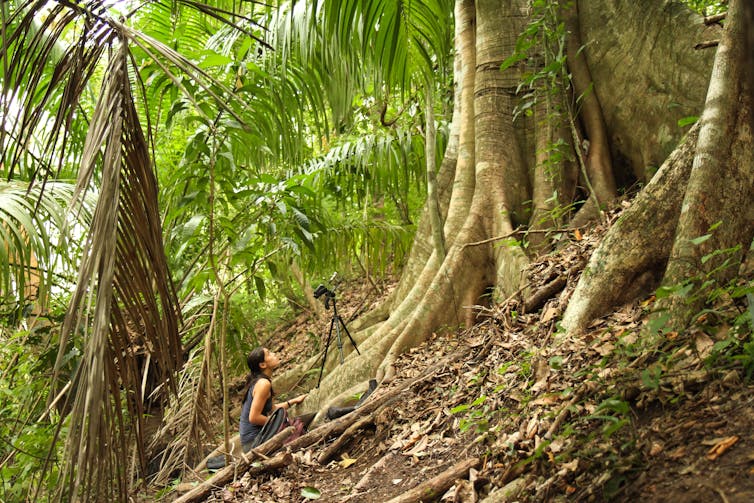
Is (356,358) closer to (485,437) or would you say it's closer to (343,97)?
(343,97)

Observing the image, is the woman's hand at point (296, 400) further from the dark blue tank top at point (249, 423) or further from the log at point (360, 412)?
the log at point (360, 412)

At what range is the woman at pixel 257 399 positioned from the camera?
426 cm

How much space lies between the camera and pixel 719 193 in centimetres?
217

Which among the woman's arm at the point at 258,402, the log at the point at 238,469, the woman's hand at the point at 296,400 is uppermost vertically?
the woman's arm at the point at 258,402

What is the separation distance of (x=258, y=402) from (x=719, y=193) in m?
3.13

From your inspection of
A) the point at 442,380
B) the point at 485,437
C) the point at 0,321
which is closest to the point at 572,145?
the point at 442,380

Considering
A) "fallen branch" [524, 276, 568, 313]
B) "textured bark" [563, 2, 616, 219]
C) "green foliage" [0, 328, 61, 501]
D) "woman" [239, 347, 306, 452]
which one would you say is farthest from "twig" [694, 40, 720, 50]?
"green foliage" [0, 328, 61, 501]

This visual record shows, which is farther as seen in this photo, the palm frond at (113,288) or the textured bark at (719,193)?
the textured bark at (719,193)

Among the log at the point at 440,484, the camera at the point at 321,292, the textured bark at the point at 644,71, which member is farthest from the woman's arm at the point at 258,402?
the textured bark at the point at 644,71

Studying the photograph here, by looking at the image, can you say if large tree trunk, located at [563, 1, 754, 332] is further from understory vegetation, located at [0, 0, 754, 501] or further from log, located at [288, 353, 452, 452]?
log, located at [288, 353, 452, 452]

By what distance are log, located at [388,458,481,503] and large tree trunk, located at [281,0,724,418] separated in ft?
5.10

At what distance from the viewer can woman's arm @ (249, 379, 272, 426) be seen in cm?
425

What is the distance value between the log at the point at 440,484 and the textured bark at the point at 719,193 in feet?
2.82

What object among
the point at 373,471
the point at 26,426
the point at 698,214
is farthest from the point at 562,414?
the point at 26,426
